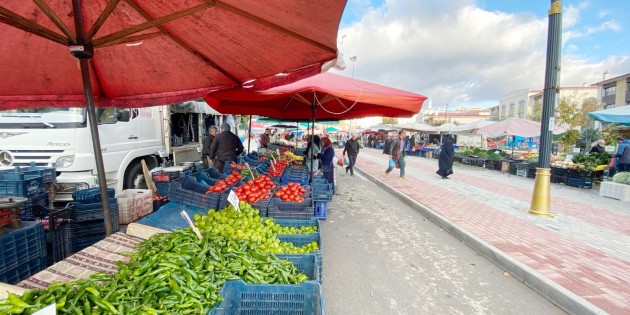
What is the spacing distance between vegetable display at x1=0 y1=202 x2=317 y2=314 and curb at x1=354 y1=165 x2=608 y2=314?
3251 millimetres

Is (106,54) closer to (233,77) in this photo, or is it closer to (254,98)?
(233,77)

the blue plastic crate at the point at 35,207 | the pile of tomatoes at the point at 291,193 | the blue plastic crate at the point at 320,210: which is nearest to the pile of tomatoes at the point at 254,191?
the pile of tomatoes at the point at 291,193

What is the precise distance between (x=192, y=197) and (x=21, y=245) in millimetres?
1941

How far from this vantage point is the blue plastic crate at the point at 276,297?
2.11 meters

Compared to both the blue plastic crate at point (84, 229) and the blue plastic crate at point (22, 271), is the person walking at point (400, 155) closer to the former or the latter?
the blue plastic crate at point (84, 229)

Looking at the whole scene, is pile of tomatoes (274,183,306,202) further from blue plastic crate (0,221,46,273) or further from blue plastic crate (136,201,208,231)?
blue plastic crate (0,221,46,273)

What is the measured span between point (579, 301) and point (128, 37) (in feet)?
17.9

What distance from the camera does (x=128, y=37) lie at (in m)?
2.78

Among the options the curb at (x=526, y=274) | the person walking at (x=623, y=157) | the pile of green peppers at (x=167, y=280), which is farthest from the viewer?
the person walking at (x=623, y=157)

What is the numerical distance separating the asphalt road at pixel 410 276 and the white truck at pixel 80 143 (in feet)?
15.9

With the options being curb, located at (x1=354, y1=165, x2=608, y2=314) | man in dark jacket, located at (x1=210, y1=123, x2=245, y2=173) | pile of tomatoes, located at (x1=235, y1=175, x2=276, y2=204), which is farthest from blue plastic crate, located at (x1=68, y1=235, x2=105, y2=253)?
curb, located at (x1=354, y1=165, x2=608, y2=314)

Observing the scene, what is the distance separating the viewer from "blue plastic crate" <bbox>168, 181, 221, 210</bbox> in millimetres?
4539

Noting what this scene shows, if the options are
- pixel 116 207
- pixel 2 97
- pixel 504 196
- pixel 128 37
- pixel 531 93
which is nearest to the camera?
pixel 128 37

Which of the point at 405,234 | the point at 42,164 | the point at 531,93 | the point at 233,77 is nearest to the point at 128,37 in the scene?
the point at 233,77
